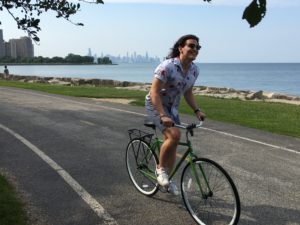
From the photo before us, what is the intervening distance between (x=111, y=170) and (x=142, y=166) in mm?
1591

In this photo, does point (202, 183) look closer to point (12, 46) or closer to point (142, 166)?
point (142, 166)

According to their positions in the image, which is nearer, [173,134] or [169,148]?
[173,134]

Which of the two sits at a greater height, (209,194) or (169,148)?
(169,148)

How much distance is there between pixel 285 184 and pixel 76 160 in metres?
3.82

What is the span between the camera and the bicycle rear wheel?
6652 mm

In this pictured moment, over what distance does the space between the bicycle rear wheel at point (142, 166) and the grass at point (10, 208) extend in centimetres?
168

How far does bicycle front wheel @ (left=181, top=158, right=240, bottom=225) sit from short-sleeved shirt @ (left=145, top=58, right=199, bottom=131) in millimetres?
729

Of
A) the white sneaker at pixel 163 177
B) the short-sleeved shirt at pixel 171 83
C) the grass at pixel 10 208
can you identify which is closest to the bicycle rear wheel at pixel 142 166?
the white sneaker at pixel 163 177

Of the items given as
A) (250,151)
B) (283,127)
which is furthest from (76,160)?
(283,127)

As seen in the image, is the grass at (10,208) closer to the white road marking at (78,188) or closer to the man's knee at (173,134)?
the white road marking at (78,188)

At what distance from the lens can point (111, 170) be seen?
841cm

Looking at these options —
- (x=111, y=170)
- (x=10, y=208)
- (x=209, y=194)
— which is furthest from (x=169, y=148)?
(x=111, y=170)

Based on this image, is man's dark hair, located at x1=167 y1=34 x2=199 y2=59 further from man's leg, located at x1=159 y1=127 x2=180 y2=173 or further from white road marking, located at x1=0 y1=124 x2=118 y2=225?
white road marking, located at x1=0 y1=124 x2=118 y2=225

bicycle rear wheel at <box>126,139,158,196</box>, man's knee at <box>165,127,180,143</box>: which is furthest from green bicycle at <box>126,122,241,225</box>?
bicycle rear wheel at <box>126,139,158,196</box>
